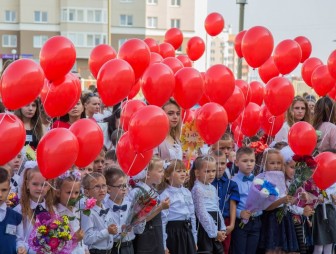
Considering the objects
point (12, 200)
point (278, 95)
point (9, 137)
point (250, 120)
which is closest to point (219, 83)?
point (278, 95)

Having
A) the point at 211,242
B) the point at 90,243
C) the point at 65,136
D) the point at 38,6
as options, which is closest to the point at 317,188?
the point at 211,242

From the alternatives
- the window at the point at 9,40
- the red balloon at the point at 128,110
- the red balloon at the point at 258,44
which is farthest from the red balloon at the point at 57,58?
the window at the point at 9,40

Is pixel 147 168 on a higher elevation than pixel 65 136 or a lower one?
lower

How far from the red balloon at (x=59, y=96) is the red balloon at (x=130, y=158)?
573mm

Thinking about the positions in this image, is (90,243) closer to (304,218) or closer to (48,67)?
(48,67)

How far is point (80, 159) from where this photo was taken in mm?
5727

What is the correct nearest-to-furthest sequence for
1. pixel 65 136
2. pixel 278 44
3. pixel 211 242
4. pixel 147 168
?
pixel 65 136, pixel 147 168, pixel 211 242, pixel 278 44

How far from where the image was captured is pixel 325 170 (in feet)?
23.2

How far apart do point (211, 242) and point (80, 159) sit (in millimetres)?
1863

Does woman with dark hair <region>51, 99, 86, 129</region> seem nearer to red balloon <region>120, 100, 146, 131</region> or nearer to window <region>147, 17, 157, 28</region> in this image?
red balloon <region>120, 100, 146, 131</region>

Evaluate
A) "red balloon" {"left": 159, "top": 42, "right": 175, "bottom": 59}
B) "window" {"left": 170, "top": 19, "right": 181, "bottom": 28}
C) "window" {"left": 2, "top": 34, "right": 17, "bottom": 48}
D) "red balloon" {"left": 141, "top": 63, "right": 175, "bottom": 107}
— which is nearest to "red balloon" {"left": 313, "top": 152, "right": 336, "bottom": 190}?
"red balloon" {"left": 141, "top": 63, "right": 175, "bottom": 107}

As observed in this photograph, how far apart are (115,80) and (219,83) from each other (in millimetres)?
1432

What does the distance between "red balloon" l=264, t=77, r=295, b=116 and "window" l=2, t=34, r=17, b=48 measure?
168 ft

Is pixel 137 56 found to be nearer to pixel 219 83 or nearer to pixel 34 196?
pixel 219 83
